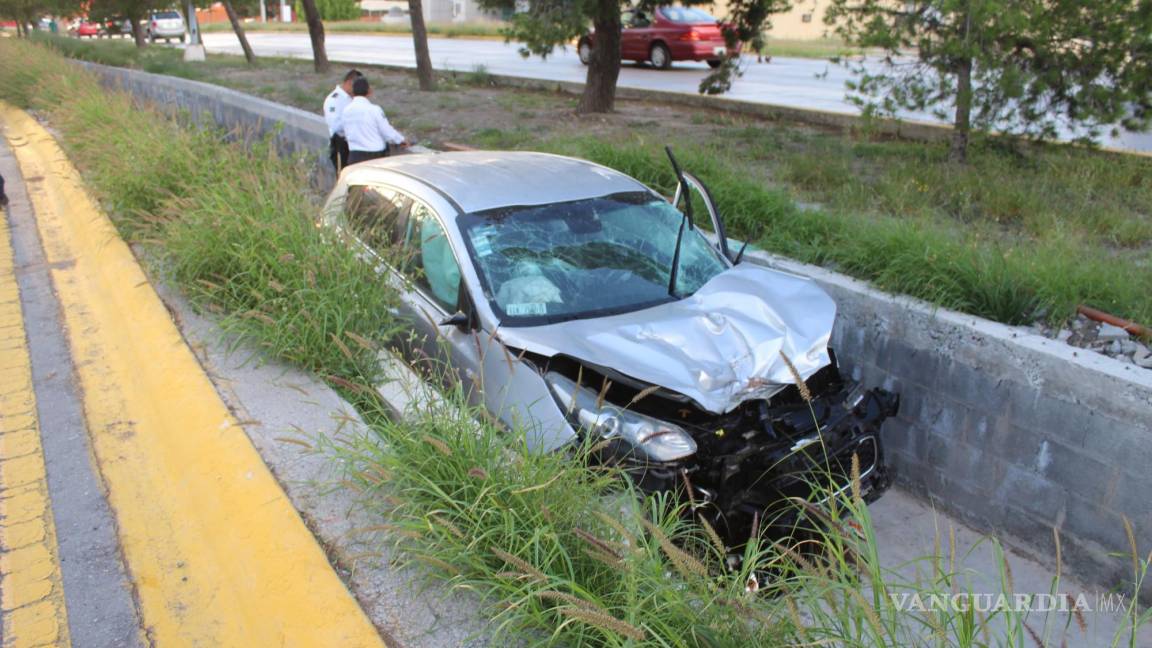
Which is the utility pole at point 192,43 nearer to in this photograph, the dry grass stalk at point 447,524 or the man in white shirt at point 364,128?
the man in white shirt at point 364,128

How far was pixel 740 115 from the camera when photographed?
13.6 m

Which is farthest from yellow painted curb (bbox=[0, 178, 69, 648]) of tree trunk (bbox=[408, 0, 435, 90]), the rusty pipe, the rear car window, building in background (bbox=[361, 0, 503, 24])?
building in background (bbox=[361, 0, 503, 24])

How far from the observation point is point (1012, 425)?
4.67 metres

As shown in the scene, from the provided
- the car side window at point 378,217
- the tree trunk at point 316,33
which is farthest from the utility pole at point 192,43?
the car side window at point 378,217

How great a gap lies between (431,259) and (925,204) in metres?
4.38

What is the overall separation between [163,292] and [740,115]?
390 inches

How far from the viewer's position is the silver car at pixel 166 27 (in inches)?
1708

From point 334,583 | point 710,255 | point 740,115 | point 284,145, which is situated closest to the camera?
point 334,583

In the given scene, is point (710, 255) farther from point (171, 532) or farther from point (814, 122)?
point (814, 122)

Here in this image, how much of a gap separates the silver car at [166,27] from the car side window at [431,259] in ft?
144

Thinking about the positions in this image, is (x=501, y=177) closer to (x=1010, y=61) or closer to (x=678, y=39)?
(x=1010, y=61)

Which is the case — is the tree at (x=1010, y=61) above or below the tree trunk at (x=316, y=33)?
below

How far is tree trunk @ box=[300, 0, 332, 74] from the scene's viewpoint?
19516 millimetres

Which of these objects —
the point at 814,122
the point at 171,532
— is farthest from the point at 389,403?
the point at 814,122
